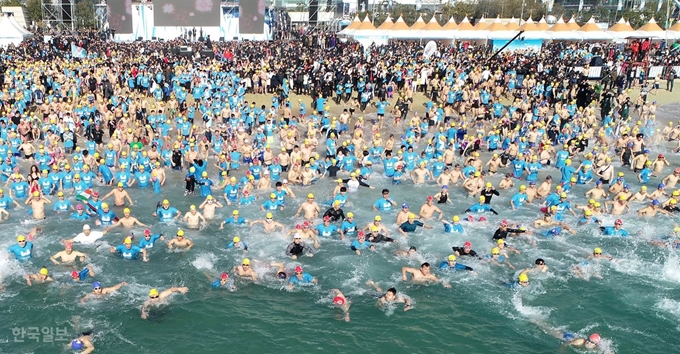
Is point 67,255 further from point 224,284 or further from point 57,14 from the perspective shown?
point 57,14

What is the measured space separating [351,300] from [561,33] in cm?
3782

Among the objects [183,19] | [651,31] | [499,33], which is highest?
[183,19]

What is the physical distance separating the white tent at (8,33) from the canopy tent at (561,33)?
1731 inches

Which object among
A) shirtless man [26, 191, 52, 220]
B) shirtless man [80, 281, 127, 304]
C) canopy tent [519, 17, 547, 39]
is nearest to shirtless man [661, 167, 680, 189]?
shirtless man [80, 281, 127, 304]

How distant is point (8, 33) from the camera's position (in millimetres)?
45188

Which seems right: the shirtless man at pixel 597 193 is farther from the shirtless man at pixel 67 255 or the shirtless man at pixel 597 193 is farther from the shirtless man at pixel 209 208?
the shirtless man at pixel 67 255

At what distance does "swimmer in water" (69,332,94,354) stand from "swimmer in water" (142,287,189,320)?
132cm

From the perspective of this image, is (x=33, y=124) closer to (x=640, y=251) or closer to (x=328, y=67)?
(x=328, y=67)

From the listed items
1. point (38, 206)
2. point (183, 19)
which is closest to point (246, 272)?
point (38, 206)

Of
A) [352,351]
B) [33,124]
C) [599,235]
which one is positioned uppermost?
[33,124]

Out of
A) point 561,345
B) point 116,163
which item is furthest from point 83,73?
point 561,345

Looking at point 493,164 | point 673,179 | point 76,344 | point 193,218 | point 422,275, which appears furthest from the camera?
point 493,164

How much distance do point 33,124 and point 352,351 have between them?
19506 mm

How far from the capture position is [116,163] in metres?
21.8
